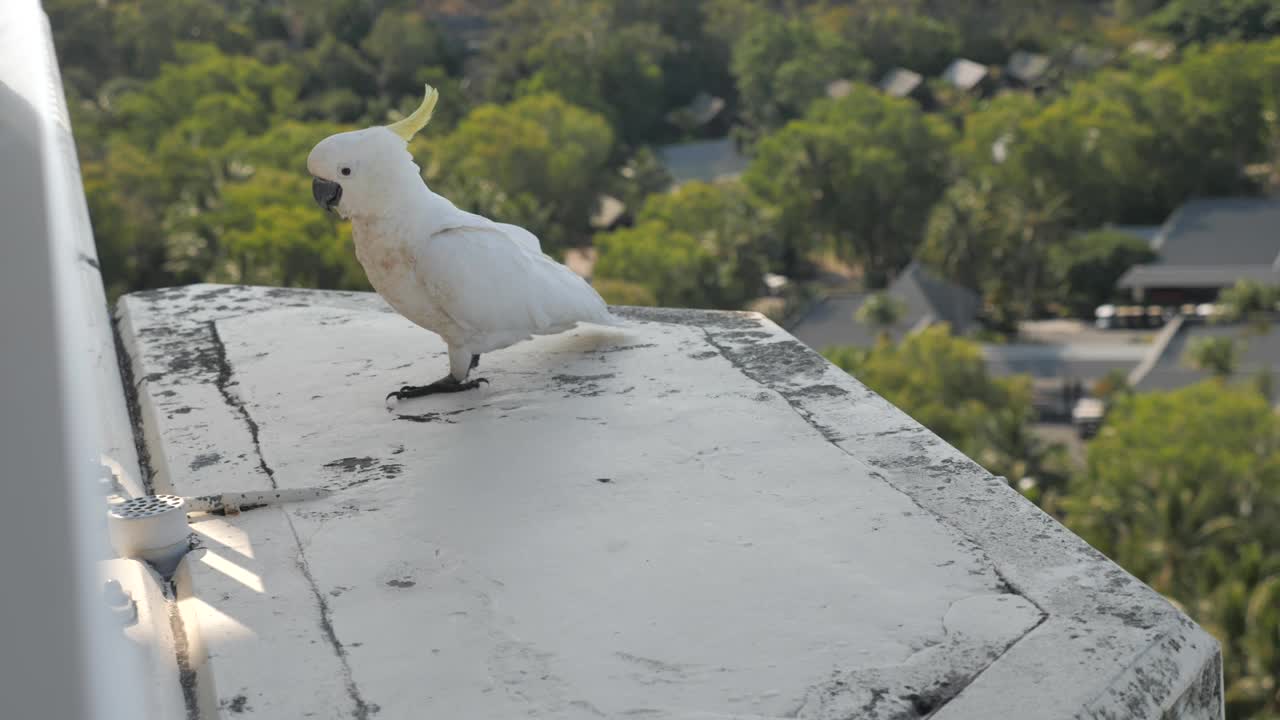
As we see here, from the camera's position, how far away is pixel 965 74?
165 feet

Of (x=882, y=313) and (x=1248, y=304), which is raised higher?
(x=1248, y=304)

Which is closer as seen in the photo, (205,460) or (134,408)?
(205,460)

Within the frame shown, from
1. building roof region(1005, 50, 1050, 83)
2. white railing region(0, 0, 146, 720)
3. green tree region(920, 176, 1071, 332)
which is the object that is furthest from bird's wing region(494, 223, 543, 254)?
building roof region(1005, 50, 1050, 83)

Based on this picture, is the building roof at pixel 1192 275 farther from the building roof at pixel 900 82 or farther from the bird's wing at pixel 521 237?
the bird's wing at pixel 521 237

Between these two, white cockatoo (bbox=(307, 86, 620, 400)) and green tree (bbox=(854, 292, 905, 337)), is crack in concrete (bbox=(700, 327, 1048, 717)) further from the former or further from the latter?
green tree (bbox=(854, 292, 905, 337))

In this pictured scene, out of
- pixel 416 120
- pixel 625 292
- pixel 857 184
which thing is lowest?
pixel 625 292

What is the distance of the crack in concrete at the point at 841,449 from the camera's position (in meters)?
2.07

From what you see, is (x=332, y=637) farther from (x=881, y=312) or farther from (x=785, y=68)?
(x=785, y=68)

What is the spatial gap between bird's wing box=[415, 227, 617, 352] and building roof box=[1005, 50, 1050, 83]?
163ft

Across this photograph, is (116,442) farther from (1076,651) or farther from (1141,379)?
(1141,379)

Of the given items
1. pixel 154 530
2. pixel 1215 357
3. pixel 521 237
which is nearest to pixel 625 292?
pixel 1215 357

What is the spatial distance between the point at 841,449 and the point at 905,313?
2833 cm

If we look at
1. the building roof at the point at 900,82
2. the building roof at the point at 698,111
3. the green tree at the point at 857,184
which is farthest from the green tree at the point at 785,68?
the green tree at the point at 857,184

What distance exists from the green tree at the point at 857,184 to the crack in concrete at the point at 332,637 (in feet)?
108
